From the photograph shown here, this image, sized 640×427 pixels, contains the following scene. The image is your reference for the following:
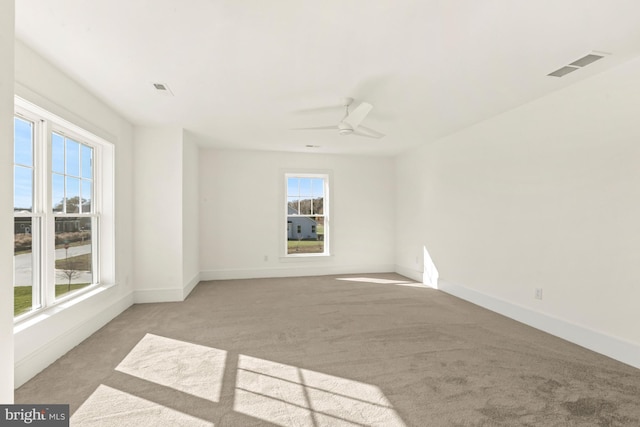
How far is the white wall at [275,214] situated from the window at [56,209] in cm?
220

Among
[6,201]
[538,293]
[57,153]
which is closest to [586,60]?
[538,293]

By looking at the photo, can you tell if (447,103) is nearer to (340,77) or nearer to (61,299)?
(340,77)

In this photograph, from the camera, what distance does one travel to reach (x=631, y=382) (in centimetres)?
231

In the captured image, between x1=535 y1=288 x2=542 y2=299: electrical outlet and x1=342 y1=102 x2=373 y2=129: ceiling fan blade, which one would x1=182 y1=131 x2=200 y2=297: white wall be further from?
x1=535 y1=288 x2=542 y2=299: electrical outlet

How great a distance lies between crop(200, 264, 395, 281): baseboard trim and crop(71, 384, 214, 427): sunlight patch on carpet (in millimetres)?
3820

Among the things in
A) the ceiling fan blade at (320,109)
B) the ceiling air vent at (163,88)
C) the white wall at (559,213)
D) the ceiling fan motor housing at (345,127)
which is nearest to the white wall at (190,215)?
the ceiling air vent at (163,88)

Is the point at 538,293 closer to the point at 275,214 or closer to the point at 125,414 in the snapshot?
the point at 125,414

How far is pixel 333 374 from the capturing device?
242 centimetres

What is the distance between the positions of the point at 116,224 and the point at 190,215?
1.27m

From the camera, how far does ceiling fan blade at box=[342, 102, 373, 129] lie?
3102mm

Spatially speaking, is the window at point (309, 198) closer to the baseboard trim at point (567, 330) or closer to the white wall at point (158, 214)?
the white wall at point (158, 214)

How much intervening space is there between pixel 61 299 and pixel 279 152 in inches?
165

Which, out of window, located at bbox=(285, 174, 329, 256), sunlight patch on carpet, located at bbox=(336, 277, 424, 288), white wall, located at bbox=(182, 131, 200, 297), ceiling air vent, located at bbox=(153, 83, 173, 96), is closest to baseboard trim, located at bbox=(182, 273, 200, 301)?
white wall, located at bbox=(182, 131, 200, 297)

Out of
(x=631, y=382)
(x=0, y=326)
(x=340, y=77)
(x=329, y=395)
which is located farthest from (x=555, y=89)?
(x=0, y=326)
